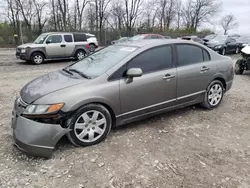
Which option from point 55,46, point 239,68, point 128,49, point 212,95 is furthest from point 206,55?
point 55,46

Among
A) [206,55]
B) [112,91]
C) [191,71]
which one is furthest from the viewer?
[206,55]

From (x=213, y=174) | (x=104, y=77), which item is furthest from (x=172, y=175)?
(x=104, y=77)

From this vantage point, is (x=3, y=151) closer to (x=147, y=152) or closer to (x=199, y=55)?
(x=147, y=152)

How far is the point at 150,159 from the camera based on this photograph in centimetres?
298

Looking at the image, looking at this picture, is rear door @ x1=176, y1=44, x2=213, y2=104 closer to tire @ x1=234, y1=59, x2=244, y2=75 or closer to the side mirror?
the side mirror

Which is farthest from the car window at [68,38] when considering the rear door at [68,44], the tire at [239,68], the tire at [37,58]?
the tire at [239,68]

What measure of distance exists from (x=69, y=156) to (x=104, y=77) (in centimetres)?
121

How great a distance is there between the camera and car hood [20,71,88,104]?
3043mm

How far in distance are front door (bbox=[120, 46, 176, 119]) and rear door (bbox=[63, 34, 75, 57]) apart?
9.79 meters

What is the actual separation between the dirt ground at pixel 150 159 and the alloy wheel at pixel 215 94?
20.2 inches

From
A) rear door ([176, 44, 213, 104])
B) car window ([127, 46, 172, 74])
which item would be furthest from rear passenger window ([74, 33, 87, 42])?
car window ([127, 46, 172, 74])

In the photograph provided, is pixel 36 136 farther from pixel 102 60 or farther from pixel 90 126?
pixel 102 60

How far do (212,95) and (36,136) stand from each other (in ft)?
11.3

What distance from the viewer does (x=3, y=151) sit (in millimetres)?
3162
